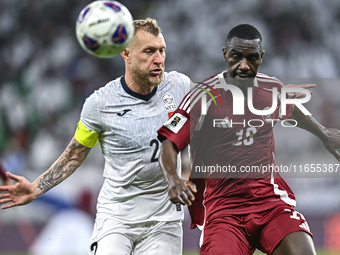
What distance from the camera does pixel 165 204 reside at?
4250mm

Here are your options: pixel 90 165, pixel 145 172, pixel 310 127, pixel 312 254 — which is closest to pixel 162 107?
pixel 145 172

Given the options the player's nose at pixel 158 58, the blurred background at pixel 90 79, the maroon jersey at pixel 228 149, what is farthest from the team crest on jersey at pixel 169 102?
the blurred background at pixel 90 79

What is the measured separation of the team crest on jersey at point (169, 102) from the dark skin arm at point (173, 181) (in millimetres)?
830

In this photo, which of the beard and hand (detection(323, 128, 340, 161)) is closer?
hand (detection(323, 128, 340, 161))

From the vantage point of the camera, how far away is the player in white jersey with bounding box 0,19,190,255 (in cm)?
416

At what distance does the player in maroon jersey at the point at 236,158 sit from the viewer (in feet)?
11.6

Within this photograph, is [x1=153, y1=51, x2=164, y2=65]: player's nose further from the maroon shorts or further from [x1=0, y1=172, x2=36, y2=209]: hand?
[x1=0, y1=172, x2=36, y2=209]: hand

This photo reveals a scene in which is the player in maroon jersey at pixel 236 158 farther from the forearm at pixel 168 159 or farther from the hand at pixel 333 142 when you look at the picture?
the hand at pixel 333 142

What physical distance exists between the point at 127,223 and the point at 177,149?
99 cm

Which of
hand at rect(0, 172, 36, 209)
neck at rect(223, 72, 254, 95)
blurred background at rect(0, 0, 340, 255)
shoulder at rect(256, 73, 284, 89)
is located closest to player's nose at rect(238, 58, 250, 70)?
neck at rect(223, 72, 254, 95)

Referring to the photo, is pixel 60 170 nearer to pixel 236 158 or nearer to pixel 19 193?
pixel 19 193

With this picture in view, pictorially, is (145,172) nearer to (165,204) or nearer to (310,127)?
(165,204)

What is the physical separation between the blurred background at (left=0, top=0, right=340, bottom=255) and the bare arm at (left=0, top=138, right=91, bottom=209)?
12.9ft

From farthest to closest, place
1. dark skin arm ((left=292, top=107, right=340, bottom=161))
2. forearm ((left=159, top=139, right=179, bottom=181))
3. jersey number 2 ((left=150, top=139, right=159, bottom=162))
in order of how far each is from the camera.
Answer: jersey number 2 ((left=150, top=139, right=159, bottom=162)) < dark skin arm ((left=292, top=107, right=340, bottom=161)) < forearm ((left=159, top=139, right=179, bottom=181))
